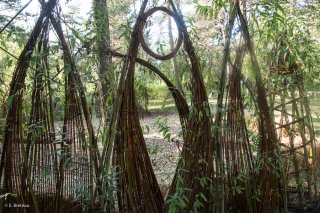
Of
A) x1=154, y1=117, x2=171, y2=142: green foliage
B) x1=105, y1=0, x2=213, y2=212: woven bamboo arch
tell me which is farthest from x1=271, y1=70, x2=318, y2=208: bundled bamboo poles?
x1=154, y1=117, x2=171, y2=142: green foliage

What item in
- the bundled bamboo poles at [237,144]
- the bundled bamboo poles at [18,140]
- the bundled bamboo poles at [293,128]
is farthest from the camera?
the bundled bamboo poles at [293,128]

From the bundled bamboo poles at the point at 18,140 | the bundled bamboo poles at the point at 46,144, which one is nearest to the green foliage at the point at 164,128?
the bundled bamboo poles at the point at 46,144

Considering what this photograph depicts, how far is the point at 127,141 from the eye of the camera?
1.93m

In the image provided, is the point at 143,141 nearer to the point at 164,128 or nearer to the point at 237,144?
the point at 164,128

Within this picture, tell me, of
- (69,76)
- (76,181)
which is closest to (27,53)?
(69,76)

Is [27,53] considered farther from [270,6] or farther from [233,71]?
[270,6]

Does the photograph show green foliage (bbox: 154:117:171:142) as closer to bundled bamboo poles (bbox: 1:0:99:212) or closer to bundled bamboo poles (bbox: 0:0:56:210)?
bundled bamboo poles (bbox: 1:0:99:212)

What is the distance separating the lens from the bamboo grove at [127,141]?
1850 mm

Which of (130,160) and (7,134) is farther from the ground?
(7,134)

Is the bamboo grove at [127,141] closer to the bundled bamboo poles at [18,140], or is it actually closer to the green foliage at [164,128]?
the bundled bamboo poles at [18,140]

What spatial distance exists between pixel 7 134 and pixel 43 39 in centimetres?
55

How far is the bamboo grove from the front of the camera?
1850 mm

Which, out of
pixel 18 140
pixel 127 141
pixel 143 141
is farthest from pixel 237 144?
pixel 18 140

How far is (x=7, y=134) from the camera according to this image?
1.90 meters
